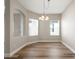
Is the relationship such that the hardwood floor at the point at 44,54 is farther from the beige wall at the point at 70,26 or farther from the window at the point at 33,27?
the window at the point at 33,27

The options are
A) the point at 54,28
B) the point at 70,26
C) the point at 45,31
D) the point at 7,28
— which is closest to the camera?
the point at 7,28

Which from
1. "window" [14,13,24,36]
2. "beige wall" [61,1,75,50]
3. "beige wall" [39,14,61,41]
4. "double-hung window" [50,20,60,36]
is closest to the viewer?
"beige wall" [61,1,75,50]

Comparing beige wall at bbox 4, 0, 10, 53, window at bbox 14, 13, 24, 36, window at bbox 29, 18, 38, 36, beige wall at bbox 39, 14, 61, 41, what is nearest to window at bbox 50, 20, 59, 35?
beige wall at bbox 39, 14, 61, 41

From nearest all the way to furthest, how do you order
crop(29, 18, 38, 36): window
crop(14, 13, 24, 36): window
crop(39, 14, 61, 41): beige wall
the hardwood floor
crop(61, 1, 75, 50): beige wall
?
the hardwood floor → crop(61, 1, 75, 50): beige wall → crop(14, 13, 24, 36): window → crop(29, 18, 38, 36): window → crop(39, 14, 61, 41): beige wall

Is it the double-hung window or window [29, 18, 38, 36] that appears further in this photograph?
the double-hung window

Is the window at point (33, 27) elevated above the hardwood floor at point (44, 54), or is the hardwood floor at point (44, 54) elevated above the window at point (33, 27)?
the window at point (33, 27)

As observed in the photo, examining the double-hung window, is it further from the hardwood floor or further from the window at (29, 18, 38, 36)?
the hardwood floor

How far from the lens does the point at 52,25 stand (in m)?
12.9

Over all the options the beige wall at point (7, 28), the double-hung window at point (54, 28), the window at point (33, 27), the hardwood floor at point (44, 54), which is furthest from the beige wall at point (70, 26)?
the double-hung window at point (54, 28)

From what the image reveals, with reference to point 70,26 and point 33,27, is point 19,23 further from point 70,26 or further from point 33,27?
point 70,26

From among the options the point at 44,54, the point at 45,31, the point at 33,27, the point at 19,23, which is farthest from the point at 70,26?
the point at 45,31
